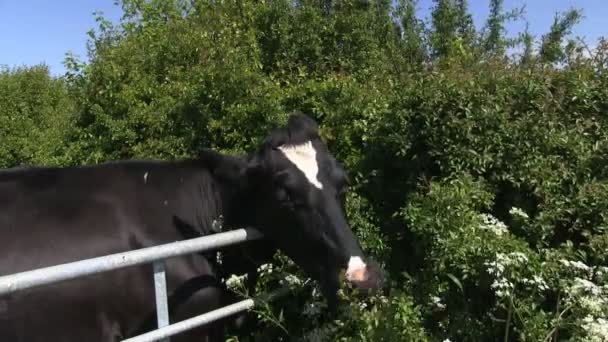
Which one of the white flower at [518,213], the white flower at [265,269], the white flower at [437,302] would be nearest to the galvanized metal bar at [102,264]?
the white flower at [265,269]

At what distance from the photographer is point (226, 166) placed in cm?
370

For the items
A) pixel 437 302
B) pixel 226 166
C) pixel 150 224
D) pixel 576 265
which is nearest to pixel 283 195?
pixel 226 166

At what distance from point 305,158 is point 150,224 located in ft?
3.11

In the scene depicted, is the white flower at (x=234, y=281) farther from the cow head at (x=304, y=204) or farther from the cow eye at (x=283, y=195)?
the cow eye at (x=283, y=195)

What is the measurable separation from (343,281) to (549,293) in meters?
1.21

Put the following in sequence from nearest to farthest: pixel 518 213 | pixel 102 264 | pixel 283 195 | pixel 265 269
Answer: pixel 102 264
pixel 283 195
pixel 518 213
pixel 265 269

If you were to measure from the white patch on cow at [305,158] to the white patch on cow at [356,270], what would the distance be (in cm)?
47

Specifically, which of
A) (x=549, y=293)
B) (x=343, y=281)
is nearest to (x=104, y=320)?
(x=343, y=281)

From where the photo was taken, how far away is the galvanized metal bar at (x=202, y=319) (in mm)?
2764

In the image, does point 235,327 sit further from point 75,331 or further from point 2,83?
point 2,83

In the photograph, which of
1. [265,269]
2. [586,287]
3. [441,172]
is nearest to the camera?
[586,287]

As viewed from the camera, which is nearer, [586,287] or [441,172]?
[586,287]

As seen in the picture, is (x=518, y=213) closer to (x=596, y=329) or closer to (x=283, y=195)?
(x=596, y=329)

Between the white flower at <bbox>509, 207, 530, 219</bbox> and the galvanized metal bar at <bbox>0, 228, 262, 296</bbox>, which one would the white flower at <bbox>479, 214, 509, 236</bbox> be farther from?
the galvanized metal bar at <bbox>0, 228, 262, 296</bbox>
